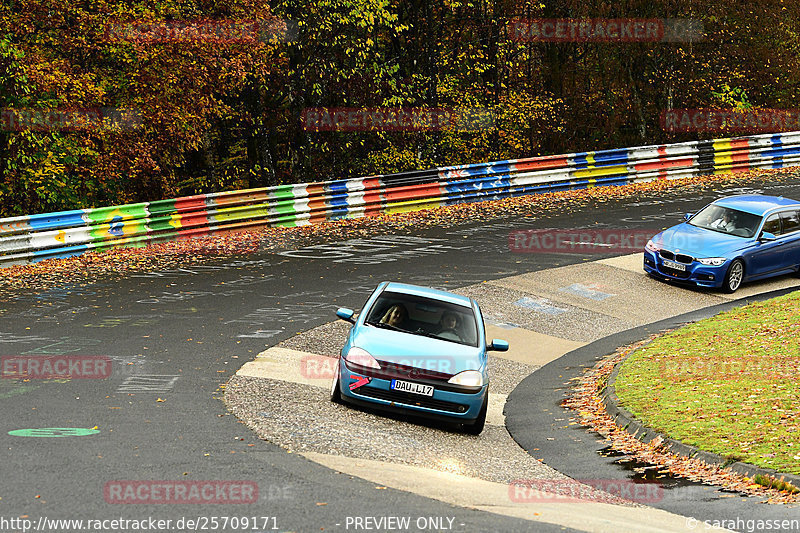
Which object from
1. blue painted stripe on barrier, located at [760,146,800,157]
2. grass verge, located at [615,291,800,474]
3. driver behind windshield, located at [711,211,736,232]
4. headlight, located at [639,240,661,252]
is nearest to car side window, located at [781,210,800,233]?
driver behind windshield, located at [711,211,736,232]

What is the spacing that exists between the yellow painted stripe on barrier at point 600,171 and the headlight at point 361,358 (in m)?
18.7

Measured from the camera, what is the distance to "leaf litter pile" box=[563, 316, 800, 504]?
9.09m

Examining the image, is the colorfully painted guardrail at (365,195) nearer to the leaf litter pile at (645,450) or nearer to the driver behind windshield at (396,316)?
the driver behind windshield at (396,316)

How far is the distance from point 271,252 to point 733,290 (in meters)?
9.92

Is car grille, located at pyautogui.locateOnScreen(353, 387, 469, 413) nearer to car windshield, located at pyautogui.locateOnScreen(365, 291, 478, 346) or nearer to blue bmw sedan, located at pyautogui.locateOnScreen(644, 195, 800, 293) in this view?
car windshield, located at pyautogui.locateOnScreen(365, 291, 478, 346)

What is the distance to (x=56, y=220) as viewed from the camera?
1970 cm

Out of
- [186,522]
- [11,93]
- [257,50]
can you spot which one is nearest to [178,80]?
[257,50]

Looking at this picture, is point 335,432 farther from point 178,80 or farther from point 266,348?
point 178,80

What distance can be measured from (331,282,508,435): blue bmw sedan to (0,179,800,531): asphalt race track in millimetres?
498

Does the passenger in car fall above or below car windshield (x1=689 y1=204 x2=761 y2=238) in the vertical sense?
above

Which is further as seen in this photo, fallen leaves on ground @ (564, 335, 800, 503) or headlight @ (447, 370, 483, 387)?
headlight @ (447, 370, 483, 387)

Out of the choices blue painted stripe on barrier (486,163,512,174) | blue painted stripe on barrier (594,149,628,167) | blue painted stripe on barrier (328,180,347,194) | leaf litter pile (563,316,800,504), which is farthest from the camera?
blue painted stripe on barrier (594,149,628,167)

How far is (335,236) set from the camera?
22531 millimetres

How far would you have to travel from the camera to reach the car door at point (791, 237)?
19.8 metres
